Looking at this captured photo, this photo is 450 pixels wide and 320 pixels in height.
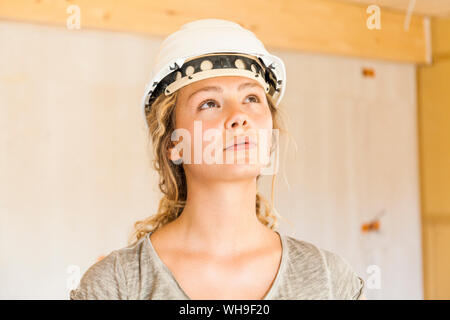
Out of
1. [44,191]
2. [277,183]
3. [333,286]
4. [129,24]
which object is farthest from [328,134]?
[333,286]

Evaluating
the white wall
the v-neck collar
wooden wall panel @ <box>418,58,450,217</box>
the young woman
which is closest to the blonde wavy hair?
the young woman

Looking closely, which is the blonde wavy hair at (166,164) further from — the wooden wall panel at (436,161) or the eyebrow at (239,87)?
the wooden wall panel at (436,161)

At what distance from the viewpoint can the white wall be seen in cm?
214

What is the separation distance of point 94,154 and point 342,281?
1.54m

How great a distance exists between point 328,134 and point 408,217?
712 mm

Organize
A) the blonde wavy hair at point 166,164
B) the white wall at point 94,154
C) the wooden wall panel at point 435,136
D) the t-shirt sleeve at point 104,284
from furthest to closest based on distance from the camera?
the wooden wall panel at point 435,136, the white wall at point 94,154, the blonde wavy hair at point 166,164, the t-shirt sleeve at point 104,284

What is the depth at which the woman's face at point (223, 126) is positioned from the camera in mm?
894

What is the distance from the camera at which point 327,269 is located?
0.91 metres

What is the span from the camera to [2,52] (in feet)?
7.00

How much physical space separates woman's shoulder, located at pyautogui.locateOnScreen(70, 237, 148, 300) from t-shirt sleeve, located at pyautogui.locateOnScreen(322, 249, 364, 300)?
0.31 meters

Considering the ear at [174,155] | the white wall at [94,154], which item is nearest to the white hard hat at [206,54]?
the ear at [174,155]
